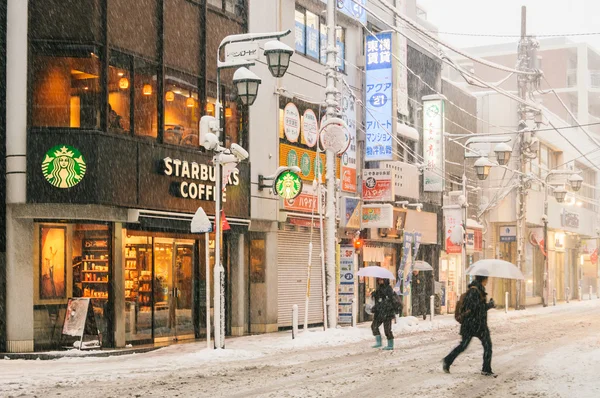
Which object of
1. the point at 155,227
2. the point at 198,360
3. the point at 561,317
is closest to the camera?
the point at 198,360

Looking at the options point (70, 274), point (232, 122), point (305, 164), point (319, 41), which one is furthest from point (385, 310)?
point (319, 41)

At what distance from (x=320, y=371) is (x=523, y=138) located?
32846 millimetres

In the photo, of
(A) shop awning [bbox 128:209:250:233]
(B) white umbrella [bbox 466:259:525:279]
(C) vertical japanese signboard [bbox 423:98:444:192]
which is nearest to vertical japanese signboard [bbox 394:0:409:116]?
(C) vertical japanese signboard [bbox 423:98:444:192]

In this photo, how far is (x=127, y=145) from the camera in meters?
22.6

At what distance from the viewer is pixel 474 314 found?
53.3ft

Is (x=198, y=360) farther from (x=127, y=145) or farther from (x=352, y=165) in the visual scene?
(x=352, y=165)

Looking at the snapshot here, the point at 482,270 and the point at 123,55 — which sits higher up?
the point at 123,55

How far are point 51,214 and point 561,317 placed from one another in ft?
85.3

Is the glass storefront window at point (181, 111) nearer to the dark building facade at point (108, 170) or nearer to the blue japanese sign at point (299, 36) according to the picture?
the dark building facade at point (108, 170)

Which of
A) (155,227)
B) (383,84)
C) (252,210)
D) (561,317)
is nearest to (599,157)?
(561,317)

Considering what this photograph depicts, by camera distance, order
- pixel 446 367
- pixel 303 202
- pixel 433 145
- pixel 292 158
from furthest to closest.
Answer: pixel 433 145, pixel 303 202, pixel 292 158, pixel 446 367

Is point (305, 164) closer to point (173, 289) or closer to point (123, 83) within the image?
point (173, 289)

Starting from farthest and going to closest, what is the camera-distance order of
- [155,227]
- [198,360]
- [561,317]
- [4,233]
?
[561,317] < [155,227] < [4,233] < [198,360]

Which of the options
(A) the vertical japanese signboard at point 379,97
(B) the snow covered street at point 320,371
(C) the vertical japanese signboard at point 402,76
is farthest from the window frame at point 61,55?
(C) the vertical japanese signboard at point 402,76
